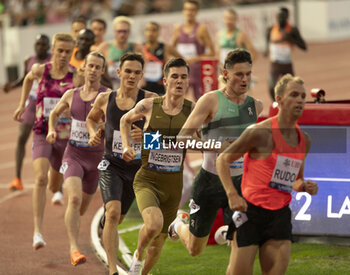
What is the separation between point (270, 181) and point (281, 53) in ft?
33.1

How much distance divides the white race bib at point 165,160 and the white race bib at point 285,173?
5.14 ft

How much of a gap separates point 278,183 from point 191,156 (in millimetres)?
9300

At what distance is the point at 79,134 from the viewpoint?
9.09 m

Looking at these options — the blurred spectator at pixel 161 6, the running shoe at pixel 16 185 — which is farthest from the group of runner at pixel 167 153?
the blurred spectator at pixel 161 6

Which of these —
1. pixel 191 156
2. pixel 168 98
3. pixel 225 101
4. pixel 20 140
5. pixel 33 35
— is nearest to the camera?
pixel 225 101

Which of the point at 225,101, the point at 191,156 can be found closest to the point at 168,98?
the point at 225,101

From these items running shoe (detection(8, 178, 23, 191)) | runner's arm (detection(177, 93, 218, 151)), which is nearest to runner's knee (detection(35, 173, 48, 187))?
runner's arm (detection(177, 93, 218, 151))

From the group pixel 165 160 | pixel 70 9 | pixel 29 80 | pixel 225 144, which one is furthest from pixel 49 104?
pixel 70 9

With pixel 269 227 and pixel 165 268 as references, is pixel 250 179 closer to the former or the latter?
pixel 269 227

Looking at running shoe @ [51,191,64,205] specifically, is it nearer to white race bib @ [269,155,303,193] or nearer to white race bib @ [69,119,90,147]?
white race bib @ [69,119,90,147]

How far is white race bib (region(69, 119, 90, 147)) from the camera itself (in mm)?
9070

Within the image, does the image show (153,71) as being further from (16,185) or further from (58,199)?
(58,199)

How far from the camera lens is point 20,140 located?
12430 millimetres

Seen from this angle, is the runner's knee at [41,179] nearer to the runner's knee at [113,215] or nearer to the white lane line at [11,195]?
the runner's knee at [113,215]
